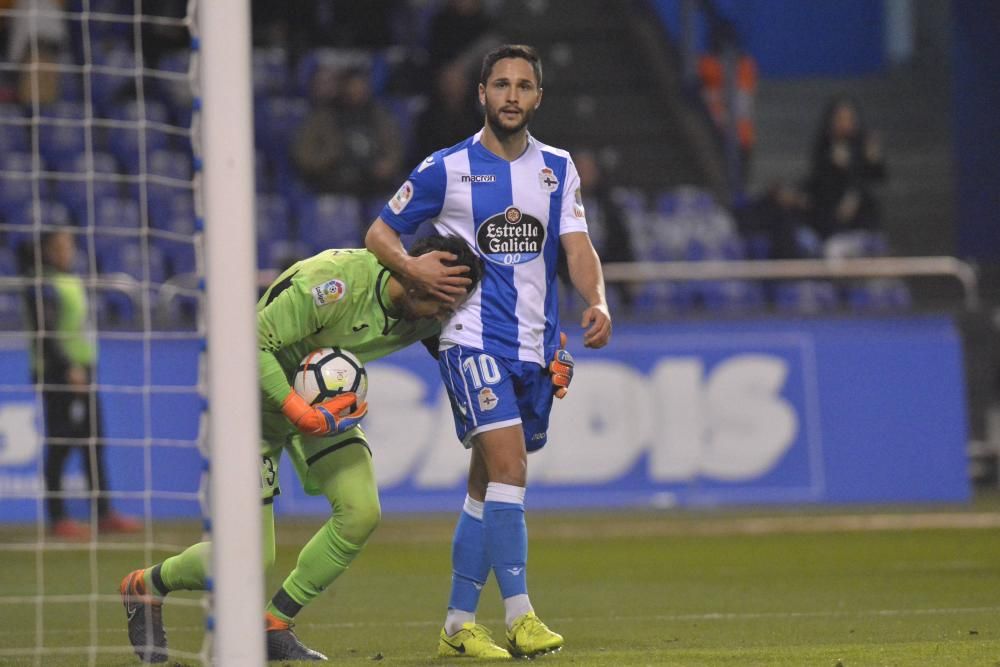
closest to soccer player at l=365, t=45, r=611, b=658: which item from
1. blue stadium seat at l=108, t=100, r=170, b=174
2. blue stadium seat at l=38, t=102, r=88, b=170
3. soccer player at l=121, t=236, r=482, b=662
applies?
soccer player at l=121, t=236, r=482, b=662

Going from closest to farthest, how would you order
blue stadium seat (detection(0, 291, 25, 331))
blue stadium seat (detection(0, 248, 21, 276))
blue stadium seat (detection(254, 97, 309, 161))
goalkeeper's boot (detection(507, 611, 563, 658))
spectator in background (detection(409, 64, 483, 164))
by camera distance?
goalkeeper's boot (detection(507, 611, 563, 658)) → blue stadium seat (detection(0, 291, 25, 331)) → blue stadium seat (detection(0, 248, 21, 276)) → spectator in background (detection(409, 64, 483, 164)) → blue stadium seat (detection(254, 97, 309, 161))

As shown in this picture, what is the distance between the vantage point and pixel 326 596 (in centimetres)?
849

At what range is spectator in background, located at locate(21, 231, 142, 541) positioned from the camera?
12.1m

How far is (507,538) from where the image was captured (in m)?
5.60

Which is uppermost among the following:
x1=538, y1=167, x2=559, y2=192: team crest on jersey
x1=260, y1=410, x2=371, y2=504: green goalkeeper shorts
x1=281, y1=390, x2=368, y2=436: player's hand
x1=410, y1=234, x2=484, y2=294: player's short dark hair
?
x1=538, y1=167, x2=559, y2=192: team crest on jersey

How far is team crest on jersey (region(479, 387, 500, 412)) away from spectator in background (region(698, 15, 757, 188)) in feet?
43.7

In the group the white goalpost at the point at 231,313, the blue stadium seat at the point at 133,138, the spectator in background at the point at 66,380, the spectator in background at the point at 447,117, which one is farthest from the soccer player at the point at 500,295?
the blue stadium seat at the point at 133,138

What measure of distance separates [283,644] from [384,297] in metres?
1.29

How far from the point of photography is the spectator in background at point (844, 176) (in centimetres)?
1662

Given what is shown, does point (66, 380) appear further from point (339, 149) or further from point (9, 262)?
point (339, 149)

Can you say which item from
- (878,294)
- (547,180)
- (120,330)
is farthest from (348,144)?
(547,180)

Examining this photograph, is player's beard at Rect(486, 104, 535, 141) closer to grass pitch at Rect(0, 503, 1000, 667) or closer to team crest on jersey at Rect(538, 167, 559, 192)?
team crest on jersey at Rect(538, 167, 559, 192)

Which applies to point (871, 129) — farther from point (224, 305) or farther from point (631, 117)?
point (224, 305)

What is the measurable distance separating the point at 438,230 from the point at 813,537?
629cm
